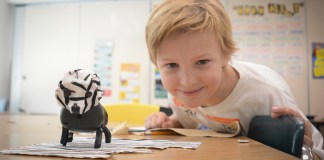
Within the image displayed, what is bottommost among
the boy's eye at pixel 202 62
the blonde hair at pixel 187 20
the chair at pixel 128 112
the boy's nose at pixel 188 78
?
the chair at pixel 128 112

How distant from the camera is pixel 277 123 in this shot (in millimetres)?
642

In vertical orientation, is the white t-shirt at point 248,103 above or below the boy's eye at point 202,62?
below

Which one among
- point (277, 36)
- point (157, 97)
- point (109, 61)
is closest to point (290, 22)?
point (277, 36)

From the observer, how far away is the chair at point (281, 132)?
54cm

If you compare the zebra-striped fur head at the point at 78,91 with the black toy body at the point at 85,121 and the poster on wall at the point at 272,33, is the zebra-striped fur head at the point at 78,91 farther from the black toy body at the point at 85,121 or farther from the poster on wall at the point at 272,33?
the poster on wall at the point at 272,33

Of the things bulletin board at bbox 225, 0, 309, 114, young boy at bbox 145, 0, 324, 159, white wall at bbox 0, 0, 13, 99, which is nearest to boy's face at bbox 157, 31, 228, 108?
young boy at bbox 145, 0, 324, 159

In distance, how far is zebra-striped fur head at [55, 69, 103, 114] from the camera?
427 millimetres

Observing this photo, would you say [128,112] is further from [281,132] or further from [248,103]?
[281,132]

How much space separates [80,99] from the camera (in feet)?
1.42

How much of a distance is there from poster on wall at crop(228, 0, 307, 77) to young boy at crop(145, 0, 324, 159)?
234 cm

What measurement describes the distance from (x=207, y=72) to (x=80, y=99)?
36 centimetres

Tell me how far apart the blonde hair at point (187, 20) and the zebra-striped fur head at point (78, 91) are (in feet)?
0.91

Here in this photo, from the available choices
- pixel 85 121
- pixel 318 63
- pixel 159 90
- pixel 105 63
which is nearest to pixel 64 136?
pixel 85 121

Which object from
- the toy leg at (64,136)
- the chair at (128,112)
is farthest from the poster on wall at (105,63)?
the toy leg at (64,136)
